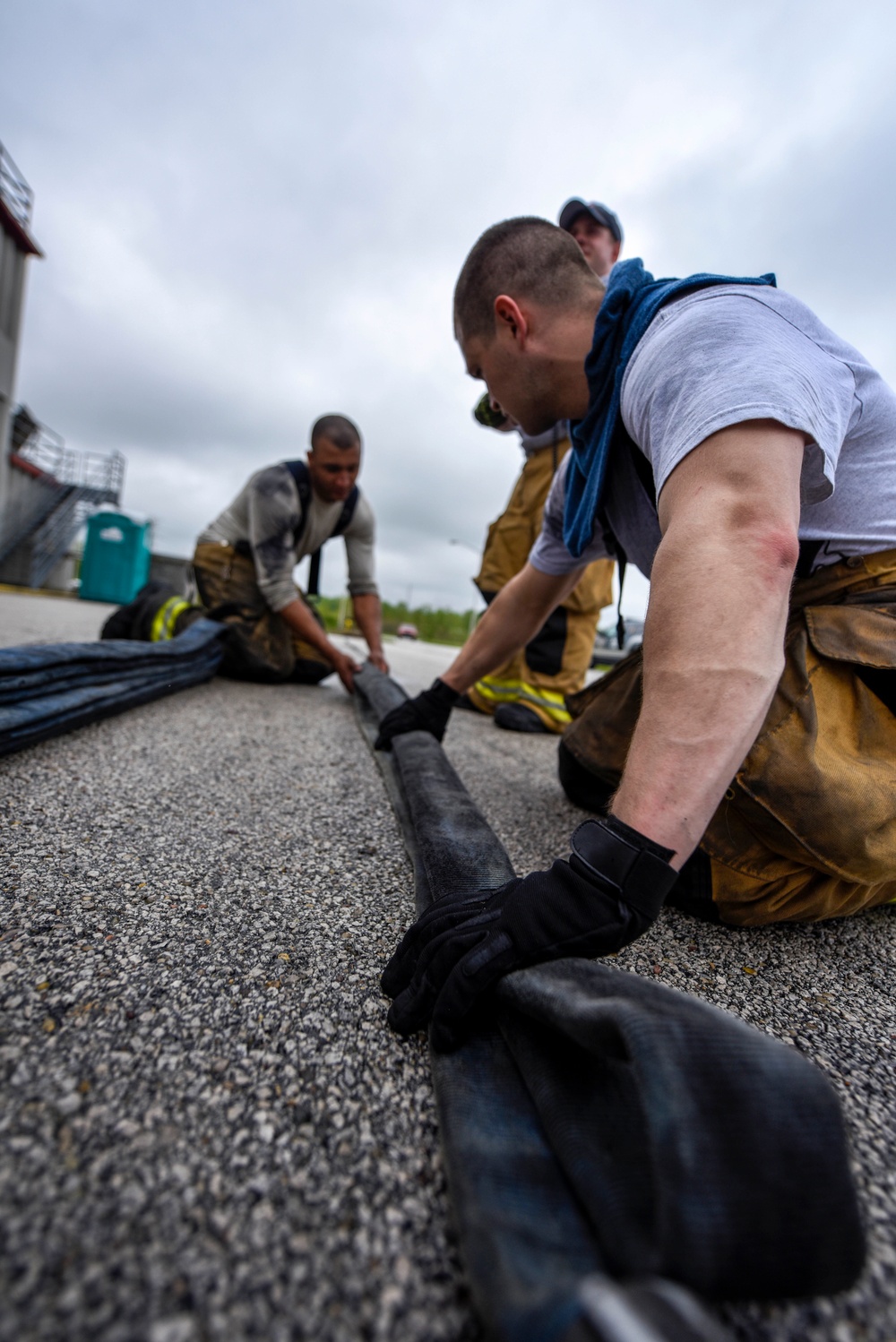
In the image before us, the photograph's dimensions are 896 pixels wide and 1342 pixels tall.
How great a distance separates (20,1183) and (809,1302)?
0.55 meters

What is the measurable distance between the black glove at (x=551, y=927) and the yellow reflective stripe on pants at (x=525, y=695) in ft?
7.00

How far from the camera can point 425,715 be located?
1.73m

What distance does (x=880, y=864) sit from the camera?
0.93m

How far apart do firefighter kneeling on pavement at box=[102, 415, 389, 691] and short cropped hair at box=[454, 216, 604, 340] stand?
178 cm

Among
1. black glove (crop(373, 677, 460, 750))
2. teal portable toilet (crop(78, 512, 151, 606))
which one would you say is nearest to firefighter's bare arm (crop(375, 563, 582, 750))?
black glove (crop(373, 677, 460, 750))

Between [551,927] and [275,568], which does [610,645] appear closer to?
[275,568]

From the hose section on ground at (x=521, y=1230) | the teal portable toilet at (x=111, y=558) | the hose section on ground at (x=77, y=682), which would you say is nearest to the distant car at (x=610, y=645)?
the hose section on ground at (x=77, y=682)

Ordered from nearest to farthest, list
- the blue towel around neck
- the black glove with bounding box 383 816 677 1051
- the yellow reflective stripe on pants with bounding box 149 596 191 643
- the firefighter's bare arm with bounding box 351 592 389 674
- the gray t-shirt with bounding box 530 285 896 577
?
the black glove with bounding box 383 816 677 1051
the gray t-shirt with bounding box 530 285 896 577
the blue towel around neck
the yellow reflective stripe on pants with bounding box 149 596 191 643
the firefighter's bare arm with bounding box 351 592 389 674

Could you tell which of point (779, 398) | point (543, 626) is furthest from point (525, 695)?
point (779, 398)

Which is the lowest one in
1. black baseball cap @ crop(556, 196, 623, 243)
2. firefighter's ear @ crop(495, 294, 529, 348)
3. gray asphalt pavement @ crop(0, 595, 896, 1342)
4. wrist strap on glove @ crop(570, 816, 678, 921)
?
gray asphalt pavement @ crop(0, 595, 896, 1342)

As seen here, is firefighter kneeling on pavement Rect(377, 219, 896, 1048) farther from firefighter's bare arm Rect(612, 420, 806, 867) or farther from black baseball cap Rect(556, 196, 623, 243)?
black baseball cap Rect(556, 196, 623, 243)

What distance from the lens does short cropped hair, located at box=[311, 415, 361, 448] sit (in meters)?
3.13

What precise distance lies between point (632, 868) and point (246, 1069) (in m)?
0.42

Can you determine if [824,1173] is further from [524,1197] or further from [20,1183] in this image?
[20,1183]
